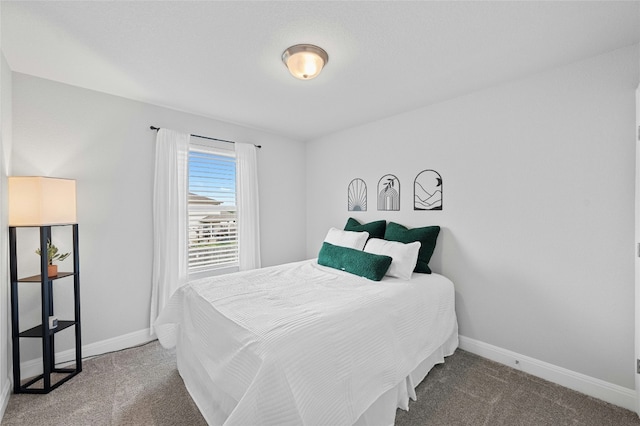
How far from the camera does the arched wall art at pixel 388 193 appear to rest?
3195 mm

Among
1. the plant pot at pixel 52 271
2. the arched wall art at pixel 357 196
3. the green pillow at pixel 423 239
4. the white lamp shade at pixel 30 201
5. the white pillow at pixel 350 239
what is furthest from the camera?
the arched wall art at pixel 357 196

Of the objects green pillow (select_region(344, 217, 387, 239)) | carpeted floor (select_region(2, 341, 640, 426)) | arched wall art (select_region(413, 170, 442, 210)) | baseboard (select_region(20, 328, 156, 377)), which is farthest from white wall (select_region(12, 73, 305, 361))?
arched wall art (select_region(413, 170, 442, 210))

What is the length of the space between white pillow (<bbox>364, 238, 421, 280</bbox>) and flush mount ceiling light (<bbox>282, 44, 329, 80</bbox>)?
65.9 inches

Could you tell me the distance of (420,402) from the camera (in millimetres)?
1942

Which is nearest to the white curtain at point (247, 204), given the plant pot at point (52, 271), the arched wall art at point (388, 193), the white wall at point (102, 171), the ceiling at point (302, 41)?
the white wall at point (102, 171)

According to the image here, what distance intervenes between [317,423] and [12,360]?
243cm

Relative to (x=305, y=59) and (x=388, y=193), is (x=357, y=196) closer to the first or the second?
(x=388, y=193)

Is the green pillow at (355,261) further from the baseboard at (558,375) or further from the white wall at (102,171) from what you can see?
the white wall at (102,171)

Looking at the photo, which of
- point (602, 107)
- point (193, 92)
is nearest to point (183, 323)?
point (193, 92)

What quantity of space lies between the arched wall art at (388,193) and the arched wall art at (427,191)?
8.8 inches

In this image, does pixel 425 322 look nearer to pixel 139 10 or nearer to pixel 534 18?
pixel 534 18

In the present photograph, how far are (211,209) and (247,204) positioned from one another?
44 centimetres

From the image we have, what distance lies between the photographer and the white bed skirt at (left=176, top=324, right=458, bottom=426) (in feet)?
5.46

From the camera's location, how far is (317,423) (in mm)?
1315
